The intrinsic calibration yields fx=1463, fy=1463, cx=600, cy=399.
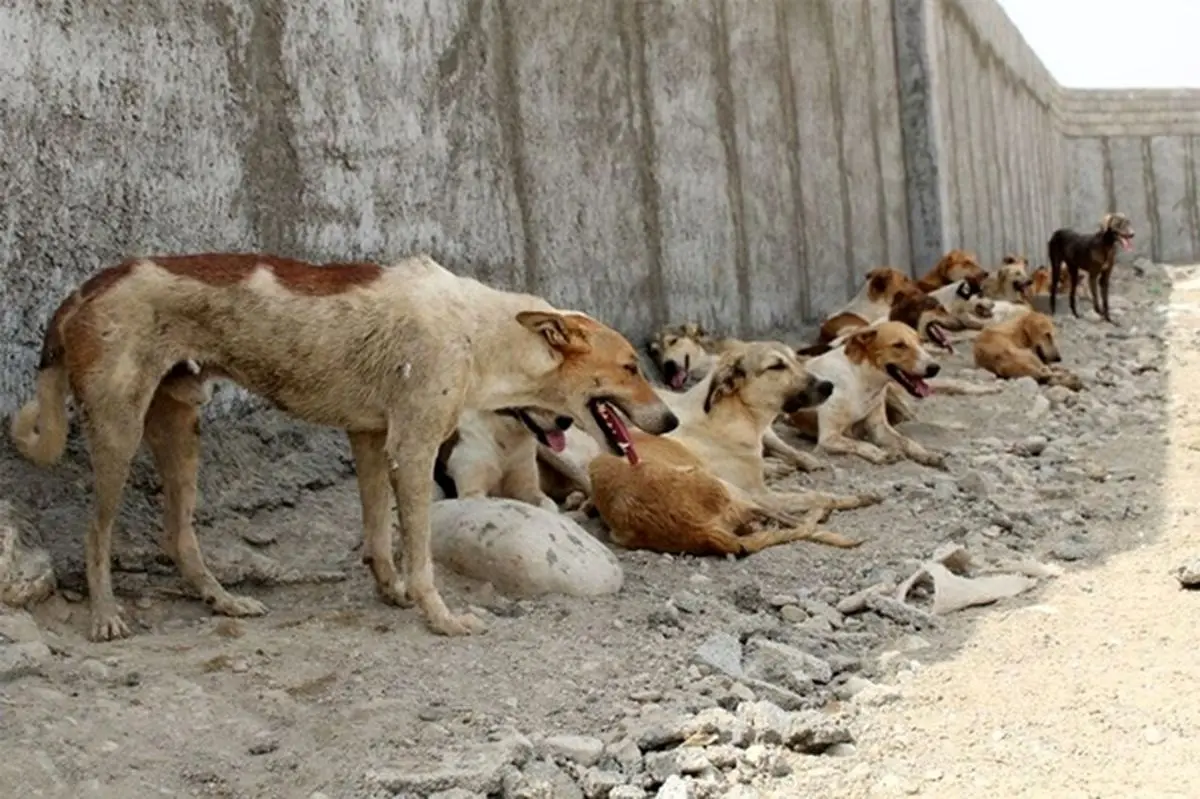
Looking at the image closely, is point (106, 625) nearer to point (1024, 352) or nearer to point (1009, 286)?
point (1024, 352)

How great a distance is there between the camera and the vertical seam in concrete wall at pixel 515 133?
293 inches

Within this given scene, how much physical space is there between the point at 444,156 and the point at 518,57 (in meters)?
1.01

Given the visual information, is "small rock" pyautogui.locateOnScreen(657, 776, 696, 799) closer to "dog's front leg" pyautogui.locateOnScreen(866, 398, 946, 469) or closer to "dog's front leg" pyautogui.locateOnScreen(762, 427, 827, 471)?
"dog's front leg" pyautogui.locateOnScreen(762, 427, 827, 471)

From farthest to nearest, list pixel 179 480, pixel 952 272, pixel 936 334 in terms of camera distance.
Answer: pixel 952 272, pixel 936 334, pixel 179 480

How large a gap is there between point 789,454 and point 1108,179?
20249 mm

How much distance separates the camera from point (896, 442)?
8.26 meters

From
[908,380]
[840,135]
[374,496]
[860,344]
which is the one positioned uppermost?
[840,135]

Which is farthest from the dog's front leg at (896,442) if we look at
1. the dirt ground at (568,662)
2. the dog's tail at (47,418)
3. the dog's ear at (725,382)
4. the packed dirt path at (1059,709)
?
the dog's tail at (47,418)

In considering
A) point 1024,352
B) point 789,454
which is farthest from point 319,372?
point 1024,352

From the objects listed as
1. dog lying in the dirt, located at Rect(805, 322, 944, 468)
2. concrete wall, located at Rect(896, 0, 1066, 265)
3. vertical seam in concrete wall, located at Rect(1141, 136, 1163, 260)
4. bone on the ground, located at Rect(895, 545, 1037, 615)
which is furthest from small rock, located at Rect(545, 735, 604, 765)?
vertical seam in concrete wall, located at Rect(1141, 136, 1163, 260)

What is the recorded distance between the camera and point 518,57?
7.60 m

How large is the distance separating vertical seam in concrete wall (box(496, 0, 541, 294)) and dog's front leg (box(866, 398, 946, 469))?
221cm

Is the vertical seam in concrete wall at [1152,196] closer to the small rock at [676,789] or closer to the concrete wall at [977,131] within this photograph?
the concrete wall at [977,131]

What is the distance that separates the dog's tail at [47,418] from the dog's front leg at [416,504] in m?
1.00
